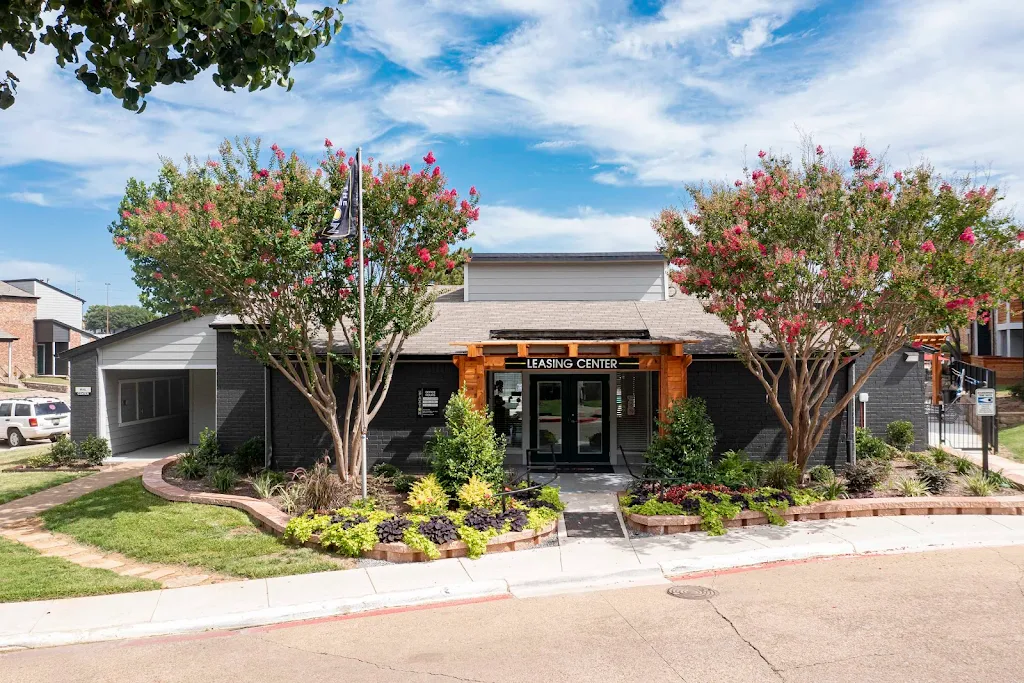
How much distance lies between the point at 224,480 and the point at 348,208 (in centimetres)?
620

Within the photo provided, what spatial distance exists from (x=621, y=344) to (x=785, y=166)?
177 inches

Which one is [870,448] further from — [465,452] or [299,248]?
[299,248]

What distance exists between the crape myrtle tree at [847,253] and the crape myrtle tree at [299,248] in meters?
4.72

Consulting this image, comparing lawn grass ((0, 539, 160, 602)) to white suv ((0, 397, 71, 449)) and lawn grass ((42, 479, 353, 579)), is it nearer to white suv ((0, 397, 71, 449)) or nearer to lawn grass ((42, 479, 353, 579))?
lawn grass ((42, 479, 353, 579))

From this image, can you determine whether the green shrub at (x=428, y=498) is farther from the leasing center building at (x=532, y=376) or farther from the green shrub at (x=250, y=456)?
the green shrub at (x=250, y=456)

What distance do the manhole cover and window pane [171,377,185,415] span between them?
61.8 feet

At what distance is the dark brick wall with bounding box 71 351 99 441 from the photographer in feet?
61.8

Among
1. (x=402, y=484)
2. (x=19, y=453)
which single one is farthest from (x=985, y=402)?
(x=19, y=453)

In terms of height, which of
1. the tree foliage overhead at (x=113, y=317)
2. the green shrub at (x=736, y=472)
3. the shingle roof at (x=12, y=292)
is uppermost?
the tree foliage overhead at (x=113, y=317)

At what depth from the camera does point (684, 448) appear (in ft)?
43.5

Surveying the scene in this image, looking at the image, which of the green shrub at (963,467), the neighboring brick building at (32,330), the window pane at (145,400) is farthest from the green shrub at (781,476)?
the neighboring brick building at (32,330)

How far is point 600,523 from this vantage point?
Answer: 11.9 meters

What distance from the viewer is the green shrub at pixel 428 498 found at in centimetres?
1142

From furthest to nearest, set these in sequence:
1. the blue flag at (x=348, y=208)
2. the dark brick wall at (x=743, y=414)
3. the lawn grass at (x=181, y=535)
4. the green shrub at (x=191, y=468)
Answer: the dark brick wall at (x=743, y=414) < the green shrub at (x=191, y=468) < the blue flag at (x=348, y=208) < the lawn grass at (x=181, y=535)
